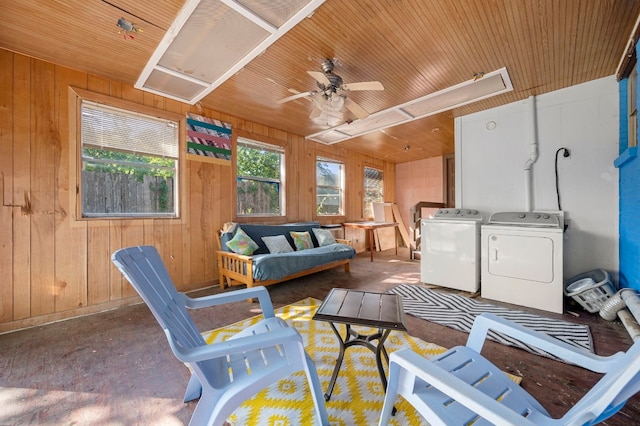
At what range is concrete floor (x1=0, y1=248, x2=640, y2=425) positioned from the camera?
4.58 feet

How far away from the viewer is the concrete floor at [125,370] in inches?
54.9

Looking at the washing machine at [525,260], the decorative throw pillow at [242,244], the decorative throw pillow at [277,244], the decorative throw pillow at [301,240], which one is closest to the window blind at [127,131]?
the decorative throw pillow at [242,244]

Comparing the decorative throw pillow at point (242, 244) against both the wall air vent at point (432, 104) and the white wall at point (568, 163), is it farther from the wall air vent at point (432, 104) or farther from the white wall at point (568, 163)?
the white wall at point (568, 163)

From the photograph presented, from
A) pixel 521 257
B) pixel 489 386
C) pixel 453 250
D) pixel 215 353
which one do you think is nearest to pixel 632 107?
pixel 521 257

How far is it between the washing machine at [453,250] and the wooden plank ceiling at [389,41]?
1.68 m

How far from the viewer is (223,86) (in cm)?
300

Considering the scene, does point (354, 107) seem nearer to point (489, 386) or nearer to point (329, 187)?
point (489, 386)

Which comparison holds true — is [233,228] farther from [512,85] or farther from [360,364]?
[512,85]

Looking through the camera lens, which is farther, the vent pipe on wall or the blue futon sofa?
the vent pipe on wall

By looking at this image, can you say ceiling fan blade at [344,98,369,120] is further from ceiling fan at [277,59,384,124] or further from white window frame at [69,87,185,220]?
white window frame at [69,87,185,220]

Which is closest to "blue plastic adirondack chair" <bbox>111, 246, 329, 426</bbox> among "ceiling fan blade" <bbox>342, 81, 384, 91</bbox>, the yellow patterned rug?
the yellow patterned rug

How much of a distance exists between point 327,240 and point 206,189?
6.70 feet

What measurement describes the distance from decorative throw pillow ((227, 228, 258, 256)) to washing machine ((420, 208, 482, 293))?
2.39 meters

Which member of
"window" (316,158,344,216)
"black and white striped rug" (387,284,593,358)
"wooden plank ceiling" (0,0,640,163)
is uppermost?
"wooden plank ceiling" (0,0,640,163)
